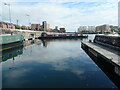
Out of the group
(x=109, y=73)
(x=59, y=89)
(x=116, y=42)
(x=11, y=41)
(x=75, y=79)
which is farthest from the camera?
(x=11, y=41)

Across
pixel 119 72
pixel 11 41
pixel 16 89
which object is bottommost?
pixel 16 89

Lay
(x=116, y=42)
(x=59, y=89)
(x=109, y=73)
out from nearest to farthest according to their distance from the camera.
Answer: (x=59, y=89) → (x=109, y=73) → (x=116, y=42)

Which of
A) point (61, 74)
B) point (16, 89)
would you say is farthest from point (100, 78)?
point (16, 89)

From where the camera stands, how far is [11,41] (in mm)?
43031

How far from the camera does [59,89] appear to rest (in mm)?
12023

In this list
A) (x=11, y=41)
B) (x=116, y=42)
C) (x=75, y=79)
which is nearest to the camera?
(x=75, y=79)

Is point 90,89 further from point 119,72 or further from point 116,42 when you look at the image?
point 116,42

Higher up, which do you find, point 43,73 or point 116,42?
point 116,42

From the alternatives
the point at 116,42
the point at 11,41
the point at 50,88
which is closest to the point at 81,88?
the point at 50,88

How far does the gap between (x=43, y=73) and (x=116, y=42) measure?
17994mm

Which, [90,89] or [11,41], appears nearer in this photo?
[90,89]

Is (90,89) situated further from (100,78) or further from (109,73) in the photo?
(109,73)

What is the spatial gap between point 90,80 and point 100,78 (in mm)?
1601

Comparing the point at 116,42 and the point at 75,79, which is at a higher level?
the point at 116,42
